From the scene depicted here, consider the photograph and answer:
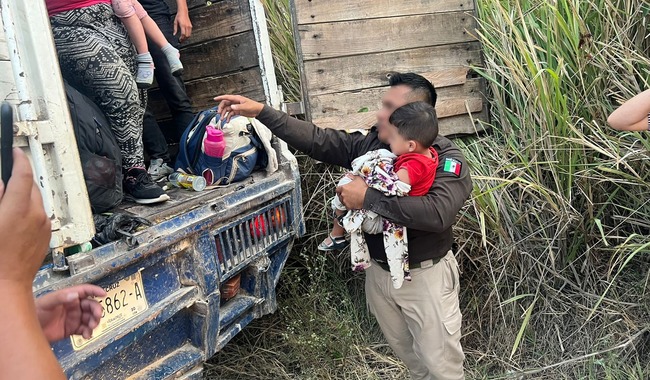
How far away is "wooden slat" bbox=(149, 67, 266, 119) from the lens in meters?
2.84

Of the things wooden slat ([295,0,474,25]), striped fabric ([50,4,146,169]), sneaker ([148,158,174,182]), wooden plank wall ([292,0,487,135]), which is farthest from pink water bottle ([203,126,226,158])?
wooden slat ([295,0,474,25])

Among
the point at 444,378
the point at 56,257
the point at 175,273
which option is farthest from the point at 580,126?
the point at 56,257

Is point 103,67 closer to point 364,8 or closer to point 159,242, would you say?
point 159,242

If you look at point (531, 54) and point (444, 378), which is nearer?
point (444, 378)

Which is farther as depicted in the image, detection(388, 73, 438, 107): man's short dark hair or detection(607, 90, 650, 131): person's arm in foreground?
detection(388, 73, 438, 107): man's short dark hair

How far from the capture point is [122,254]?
170 cm

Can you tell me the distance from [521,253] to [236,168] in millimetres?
1538

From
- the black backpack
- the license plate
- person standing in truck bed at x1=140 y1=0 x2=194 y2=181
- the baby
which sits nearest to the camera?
the license plate

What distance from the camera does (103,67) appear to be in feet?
7.03

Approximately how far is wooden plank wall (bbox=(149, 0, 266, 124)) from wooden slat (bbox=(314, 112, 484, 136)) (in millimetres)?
512

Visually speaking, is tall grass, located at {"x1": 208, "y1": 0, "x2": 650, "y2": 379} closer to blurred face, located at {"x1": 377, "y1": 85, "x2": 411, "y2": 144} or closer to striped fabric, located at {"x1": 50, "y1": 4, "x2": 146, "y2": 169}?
blurred face, located at {"x1": 377, "y1": 85, "x2": 411, "y2": 144}

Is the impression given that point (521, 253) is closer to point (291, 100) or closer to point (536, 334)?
point (536, 334)

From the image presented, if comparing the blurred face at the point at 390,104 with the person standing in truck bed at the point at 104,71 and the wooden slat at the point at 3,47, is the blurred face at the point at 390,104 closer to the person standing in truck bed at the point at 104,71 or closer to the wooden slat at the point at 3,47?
the person standing in truck bed at the point at 104,71

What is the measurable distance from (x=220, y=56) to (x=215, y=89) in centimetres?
20
